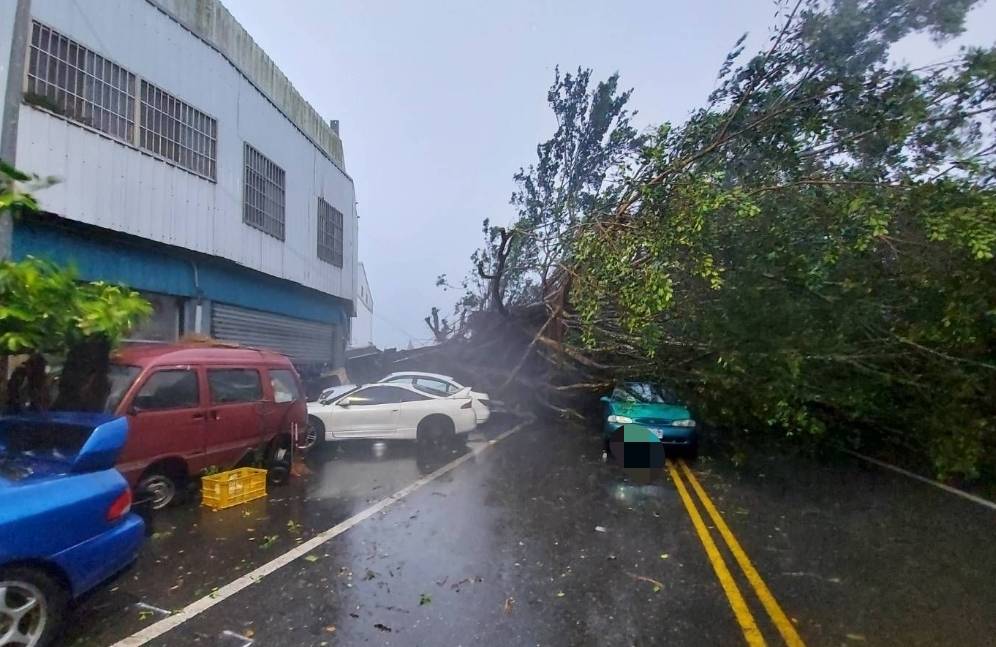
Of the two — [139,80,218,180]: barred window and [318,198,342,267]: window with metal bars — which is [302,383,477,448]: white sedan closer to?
[139,80,218,180]: barred window

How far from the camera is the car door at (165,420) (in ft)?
21.9

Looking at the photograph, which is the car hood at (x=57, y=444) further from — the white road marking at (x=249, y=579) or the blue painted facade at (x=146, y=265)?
the blue painted facade at (x=146, y=265)

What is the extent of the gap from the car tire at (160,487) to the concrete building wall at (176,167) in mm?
4550

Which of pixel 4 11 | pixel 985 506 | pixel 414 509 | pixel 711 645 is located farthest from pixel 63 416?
pixel 985 506

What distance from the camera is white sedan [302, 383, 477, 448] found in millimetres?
11867

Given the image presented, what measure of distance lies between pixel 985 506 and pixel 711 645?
6.13 m

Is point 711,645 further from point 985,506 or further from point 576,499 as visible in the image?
point 985,506

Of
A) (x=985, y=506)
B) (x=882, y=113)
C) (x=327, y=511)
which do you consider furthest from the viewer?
(x=882, y=113)

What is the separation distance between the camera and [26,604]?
3.58 m

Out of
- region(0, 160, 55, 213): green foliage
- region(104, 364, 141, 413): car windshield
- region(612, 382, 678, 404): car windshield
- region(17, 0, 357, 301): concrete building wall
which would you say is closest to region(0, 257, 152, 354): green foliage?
region(0, 160, 55, 213): green foliage

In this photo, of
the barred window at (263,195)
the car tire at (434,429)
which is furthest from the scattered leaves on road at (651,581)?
the barred window at (263,195)

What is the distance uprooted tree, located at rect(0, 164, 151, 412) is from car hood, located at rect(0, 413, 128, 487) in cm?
90

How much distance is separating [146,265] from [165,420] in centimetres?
529

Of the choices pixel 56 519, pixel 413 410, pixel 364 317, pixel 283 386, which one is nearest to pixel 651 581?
pixel 56 519
